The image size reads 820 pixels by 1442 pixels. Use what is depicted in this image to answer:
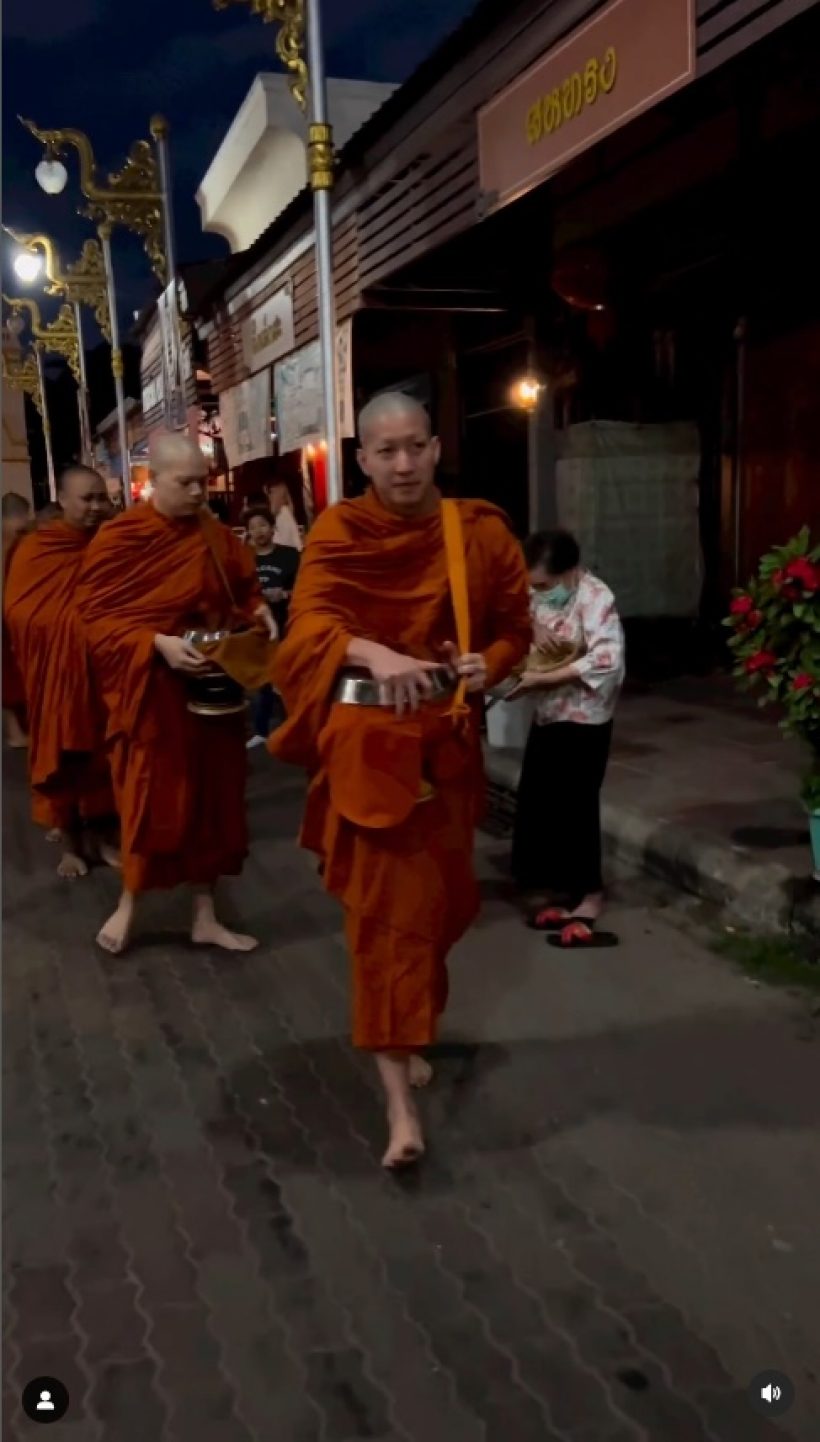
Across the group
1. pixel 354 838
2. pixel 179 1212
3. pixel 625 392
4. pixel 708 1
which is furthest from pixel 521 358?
pixel 179 1212

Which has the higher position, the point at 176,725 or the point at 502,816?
the point at 176,725

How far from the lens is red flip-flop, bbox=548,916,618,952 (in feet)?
14.8

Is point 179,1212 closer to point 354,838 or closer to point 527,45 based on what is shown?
point 354,838

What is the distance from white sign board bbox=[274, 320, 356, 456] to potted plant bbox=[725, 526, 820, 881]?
18.6ft

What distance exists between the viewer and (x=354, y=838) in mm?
2977

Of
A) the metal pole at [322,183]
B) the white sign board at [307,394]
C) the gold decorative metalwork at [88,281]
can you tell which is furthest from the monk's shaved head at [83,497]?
the gold decorative metalwork at [88,281]

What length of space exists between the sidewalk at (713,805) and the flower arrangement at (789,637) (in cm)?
47

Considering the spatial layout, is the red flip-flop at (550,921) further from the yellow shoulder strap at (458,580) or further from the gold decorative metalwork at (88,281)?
the gold decorative metalwork at (88,281)

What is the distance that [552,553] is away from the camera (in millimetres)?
4434

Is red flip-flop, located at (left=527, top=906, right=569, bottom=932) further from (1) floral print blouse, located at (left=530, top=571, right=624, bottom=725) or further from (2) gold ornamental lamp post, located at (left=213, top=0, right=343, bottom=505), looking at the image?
(2) gold ornamental lamp post, located at (left=213, top=0, right=343, bottom=505)

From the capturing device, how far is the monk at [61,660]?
17.8 ft

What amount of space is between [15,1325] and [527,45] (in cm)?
572

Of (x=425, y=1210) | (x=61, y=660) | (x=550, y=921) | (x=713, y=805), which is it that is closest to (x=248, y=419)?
(x=61, y=660)

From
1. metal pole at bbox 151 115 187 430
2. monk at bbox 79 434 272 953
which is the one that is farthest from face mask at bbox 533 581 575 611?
metal pole at bbox 151 115 187 430
